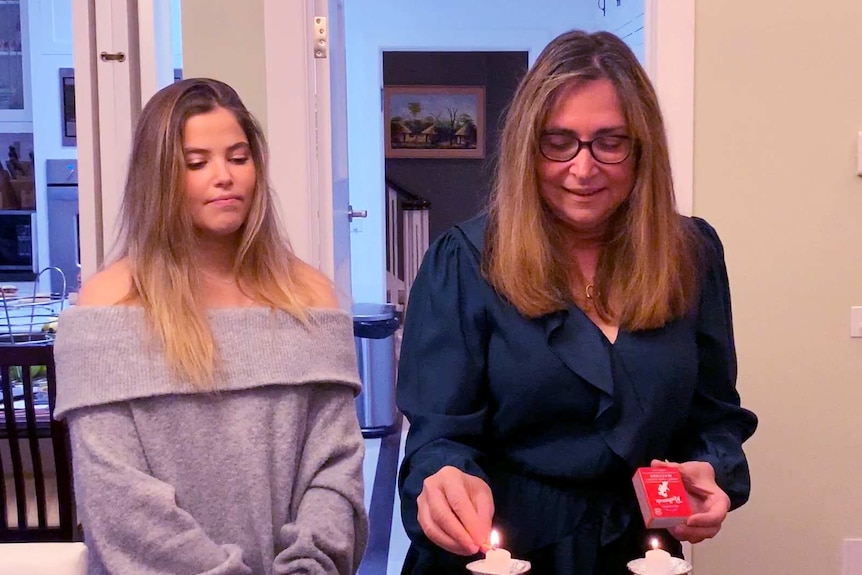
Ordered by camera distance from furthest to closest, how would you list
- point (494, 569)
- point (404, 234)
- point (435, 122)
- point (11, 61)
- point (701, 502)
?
point (435, 122) → point (404, 234) → point (11, 61) → point (701, 502) → point (494, 569)

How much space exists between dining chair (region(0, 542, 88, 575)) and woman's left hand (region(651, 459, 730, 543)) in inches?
25.5

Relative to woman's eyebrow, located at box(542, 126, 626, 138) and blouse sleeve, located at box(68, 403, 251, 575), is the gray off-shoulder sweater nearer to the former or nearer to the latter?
blouse sleeve, located at box(68, 403, 251, 575)

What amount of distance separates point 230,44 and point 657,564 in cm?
182

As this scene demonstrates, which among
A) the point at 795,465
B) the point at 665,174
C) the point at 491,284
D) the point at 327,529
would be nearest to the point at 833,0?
the point at 795,465

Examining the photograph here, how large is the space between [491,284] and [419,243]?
524cm

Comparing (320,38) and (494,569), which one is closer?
(494,569)

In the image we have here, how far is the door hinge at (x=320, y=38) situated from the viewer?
2.35 m

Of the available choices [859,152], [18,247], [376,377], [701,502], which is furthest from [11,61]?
[701,502]

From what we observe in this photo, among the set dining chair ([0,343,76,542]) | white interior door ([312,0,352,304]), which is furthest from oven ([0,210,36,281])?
white interior door ([312,0,352,304])

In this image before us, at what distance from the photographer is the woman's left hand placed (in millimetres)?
1101

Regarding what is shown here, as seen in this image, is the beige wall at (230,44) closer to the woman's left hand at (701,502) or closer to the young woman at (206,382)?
the young woman at (206,382)

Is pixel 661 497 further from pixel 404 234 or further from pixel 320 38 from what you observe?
pixel 404 234

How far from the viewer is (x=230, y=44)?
2.33m

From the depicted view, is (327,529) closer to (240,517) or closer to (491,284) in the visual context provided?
(240,517)
